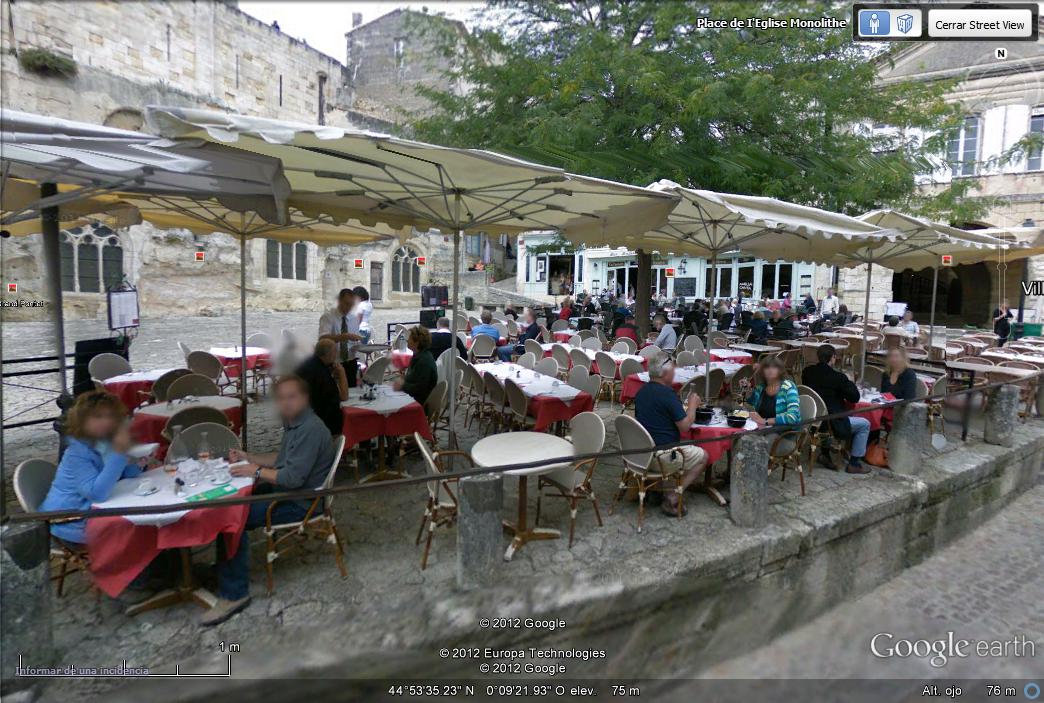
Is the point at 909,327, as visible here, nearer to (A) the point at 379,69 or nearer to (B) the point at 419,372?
(B) the point at 419,372

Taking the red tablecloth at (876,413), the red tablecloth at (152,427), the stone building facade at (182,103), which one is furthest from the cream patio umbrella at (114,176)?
the stone building facade at (182,103)

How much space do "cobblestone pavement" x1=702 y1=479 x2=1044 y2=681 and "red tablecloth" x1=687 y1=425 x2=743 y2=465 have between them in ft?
4.41

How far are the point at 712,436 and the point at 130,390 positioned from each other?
572 cm

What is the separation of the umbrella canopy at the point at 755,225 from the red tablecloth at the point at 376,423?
2.60 m

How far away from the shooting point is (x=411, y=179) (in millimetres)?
4207

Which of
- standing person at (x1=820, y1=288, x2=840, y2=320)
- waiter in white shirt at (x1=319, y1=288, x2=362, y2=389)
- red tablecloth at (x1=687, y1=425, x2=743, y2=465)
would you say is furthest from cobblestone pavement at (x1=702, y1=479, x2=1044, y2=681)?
standing person at (x1=820, y1=288, x2=840, y2=320)

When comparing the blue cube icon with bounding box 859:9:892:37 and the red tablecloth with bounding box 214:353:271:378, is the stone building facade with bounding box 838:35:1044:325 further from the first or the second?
the red tablecloth with bounding box 214:353:271:378

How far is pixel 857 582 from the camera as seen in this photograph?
451 centimetres

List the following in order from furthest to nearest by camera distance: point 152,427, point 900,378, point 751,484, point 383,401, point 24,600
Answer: point 900,378 → point 383,401 → point 152,427 → point 751,484 → point 24,600

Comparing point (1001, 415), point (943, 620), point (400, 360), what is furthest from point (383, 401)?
point (1001, 415)

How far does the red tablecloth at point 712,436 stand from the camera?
4160mm

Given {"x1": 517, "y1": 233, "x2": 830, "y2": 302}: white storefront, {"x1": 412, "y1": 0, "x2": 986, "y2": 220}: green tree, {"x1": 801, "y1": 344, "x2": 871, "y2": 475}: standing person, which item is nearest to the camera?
{"x1": 801, "y1": 344, "x2": 871, "y2": 475}: standing person

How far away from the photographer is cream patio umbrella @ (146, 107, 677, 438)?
8.73ft

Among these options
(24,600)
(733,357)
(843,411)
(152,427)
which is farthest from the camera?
(733,357)
